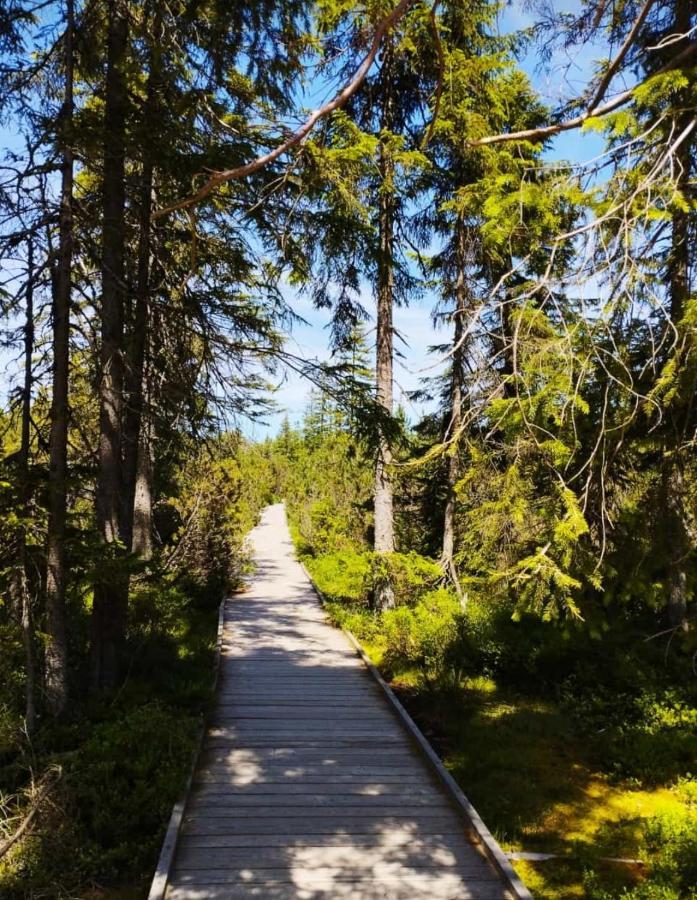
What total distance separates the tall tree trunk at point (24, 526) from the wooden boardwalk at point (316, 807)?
1789 millimetres

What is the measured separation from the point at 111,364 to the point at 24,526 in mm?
2174

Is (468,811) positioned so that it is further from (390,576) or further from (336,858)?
(390,576)

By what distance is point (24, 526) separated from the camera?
5699 mm

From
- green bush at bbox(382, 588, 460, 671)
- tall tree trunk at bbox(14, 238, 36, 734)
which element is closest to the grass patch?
tall tree trunk at bbox(14, 238, 36, 734)

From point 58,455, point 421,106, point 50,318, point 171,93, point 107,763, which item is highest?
point 421,106

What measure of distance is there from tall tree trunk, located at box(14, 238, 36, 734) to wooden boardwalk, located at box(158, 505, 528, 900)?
1789 mm

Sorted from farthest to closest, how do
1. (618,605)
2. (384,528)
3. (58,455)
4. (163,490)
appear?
(163,490)
(384,528)
(618,605)
(58,455)

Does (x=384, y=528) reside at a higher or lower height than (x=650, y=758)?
higher

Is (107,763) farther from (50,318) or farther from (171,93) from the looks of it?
(171,93)

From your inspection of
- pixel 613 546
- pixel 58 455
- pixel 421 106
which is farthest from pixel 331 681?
pixel 421 106

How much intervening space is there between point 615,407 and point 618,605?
15.9ft

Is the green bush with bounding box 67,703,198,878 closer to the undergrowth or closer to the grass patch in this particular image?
the grass patch

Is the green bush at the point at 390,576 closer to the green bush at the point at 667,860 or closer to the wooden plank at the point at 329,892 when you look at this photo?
the green bush at the point at 667,860

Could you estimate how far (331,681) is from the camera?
9047mm
